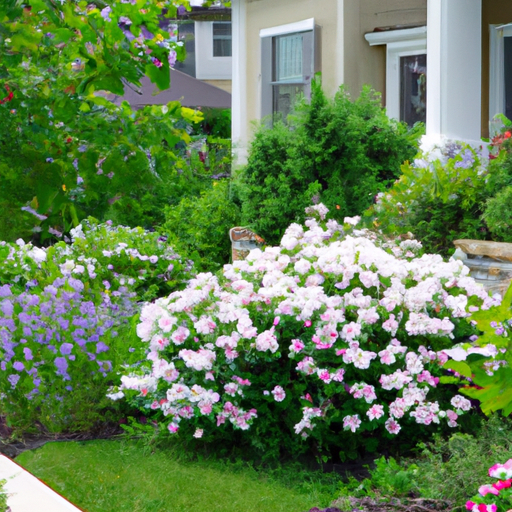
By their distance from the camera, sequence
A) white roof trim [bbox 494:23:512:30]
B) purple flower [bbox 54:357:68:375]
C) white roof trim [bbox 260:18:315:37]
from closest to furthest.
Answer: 1. purple flower [bbox 54:357:68:375]
2. white roof trim [bbox 494:23:512:30]
3. white roof trim [bbox 260:18:315:37]

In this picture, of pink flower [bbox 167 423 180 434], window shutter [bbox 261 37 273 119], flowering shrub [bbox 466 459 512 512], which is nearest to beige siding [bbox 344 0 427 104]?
window shutter [bbox 261 37 273 119]

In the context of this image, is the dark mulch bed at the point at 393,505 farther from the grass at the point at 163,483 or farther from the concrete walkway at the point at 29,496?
the concrete walkway at the point at 29,496

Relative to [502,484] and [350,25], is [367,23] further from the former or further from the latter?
[502,484]

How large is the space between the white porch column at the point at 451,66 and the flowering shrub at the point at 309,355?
13.0ft

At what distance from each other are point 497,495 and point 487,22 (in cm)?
729

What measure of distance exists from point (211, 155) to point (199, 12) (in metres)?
10.6

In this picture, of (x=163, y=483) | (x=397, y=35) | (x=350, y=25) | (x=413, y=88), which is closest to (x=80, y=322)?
(x=163, y=483)

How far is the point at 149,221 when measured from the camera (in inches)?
383

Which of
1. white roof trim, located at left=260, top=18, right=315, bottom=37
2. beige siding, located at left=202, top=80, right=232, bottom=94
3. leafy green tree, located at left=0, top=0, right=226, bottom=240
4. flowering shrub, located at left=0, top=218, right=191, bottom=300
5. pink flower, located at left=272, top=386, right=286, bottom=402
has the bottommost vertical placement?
pink flower, located at left=272, top=386, right=286, bottom=402

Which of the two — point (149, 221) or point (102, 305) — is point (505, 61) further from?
point (102, 305)

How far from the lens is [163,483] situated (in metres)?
3.77

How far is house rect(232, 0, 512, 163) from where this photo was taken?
26.2 ft

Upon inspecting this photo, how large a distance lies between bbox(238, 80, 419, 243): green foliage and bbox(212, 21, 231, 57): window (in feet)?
48.1

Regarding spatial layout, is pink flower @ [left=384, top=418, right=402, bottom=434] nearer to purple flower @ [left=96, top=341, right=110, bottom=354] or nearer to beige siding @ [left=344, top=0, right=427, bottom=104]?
purple flower @ [left=96, top=341, right=110, bottom=354]
